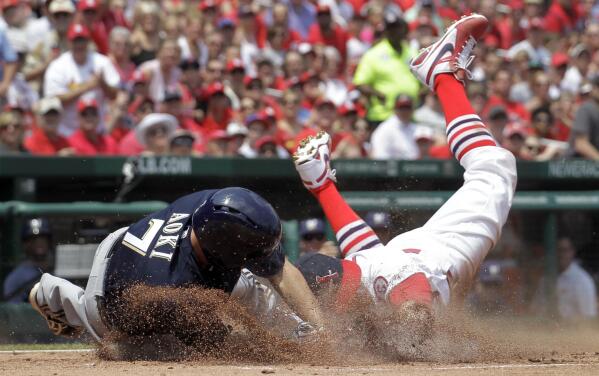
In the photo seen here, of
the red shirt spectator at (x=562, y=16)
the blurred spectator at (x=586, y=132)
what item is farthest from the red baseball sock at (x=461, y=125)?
the red shirt spectator at (x=562, y=16)

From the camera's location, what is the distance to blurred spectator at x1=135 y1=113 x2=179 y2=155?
870cm

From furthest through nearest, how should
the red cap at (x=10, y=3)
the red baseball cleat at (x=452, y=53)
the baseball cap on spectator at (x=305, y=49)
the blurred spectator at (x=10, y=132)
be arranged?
the baseball cap on spectator at (x=305, y=49), the red cap at (x=10, y=3), the blurred spectator at (x=10, y=132), the red baseball cleat at (x=452, y=53)

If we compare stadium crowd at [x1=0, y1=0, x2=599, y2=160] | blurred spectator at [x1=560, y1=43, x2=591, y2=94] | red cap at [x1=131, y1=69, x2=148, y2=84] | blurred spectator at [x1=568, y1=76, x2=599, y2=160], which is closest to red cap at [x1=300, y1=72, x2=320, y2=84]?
stadium crowd at [x1=0, y1=0, x2=599, y2=160]

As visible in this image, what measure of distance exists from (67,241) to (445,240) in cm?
298

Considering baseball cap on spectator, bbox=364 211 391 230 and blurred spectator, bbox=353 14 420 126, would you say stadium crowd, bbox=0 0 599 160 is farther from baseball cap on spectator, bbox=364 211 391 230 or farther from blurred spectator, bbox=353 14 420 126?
baseball cap on spectator, bbox=364 211 391 230

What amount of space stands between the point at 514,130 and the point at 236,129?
9.02ft

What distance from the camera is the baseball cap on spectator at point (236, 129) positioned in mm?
9203

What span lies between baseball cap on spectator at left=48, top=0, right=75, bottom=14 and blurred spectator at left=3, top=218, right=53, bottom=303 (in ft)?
10.5

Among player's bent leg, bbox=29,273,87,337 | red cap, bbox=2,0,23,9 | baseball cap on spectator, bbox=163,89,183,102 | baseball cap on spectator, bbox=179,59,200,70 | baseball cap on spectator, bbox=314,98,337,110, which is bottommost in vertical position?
player's bent leg, bbox=29,273,87,337

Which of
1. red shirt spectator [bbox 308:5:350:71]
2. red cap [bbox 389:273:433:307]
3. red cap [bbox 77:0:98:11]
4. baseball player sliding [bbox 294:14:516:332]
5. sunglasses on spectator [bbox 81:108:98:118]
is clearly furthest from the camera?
red shirt spectator [bbox 308:5:350:71]

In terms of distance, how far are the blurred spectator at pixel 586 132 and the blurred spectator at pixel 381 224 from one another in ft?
9.56

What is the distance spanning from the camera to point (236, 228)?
434cm

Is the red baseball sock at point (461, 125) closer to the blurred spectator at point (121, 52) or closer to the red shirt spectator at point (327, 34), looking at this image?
the blurred spectator at point (121, 52)

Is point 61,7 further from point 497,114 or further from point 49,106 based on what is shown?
point 497,114
